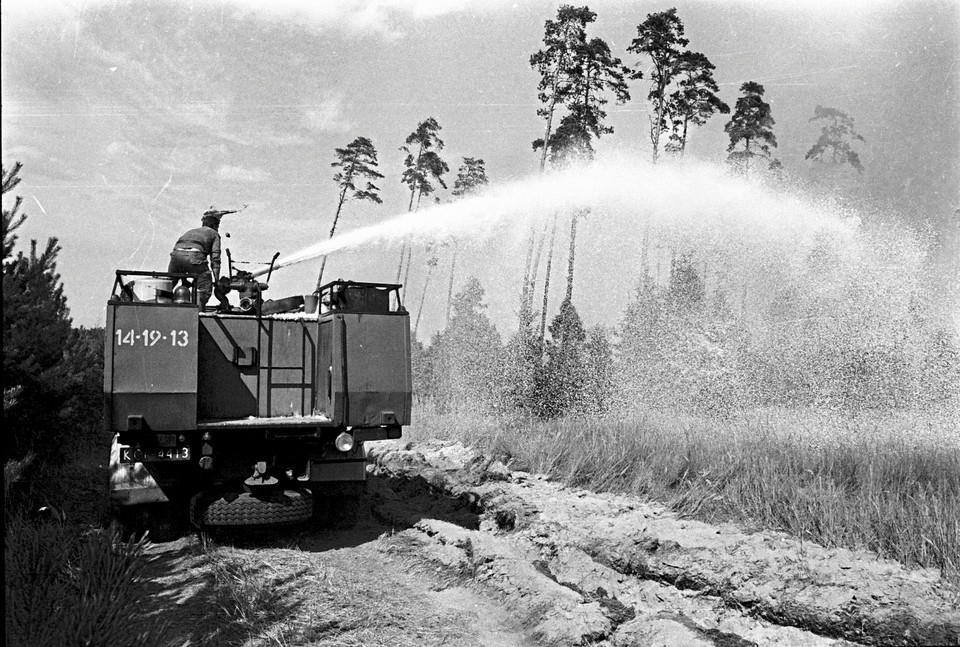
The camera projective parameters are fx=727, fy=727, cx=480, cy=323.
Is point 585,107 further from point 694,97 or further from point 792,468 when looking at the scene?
point 792,468

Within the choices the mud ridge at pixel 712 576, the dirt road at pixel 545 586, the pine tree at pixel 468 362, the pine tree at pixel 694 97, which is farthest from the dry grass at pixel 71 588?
the pine tree at pixel 694 97

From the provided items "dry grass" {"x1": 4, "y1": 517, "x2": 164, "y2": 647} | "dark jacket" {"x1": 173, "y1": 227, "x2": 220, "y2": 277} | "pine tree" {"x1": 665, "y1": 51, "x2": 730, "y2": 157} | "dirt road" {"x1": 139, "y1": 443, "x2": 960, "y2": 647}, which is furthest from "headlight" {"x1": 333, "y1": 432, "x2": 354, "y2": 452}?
"pine tree" {"x1": 665, "y1": 51, "x2": 730, "y2": 157}

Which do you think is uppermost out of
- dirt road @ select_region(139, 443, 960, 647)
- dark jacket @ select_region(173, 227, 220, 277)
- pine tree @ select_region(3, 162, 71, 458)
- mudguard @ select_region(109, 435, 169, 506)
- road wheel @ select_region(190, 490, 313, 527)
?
dark jacket @ select_region(173, 227, 220, 277)

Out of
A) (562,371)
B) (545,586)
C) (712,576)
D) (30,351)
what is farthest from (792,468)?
(562,371)

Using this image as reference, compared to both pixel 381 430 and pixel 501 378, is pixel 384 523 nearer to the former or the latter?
pixel 381 430

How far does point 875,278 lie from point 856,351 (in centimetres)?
243

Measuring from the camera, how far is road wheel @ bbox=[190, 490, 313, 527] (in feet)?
22.9

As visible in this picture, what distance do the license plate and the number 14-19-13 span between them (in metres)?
0.99

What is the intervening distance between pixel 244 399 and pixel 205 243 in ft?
6.76

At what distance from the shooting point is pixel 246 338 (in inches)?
307

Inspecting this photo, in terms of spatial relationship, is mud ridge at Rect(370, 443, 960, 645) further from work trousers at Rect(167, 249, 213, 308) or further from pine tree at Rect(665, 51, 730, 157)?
pine tree at Rect(665, 51, 730, 157)

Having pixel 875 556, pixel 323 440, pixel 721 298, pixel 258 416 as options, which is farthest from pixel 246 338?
pixel 721 298

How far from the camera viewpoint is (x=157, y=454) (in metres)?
6.85

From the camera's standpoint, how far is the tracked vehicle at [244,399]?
6.73 m
